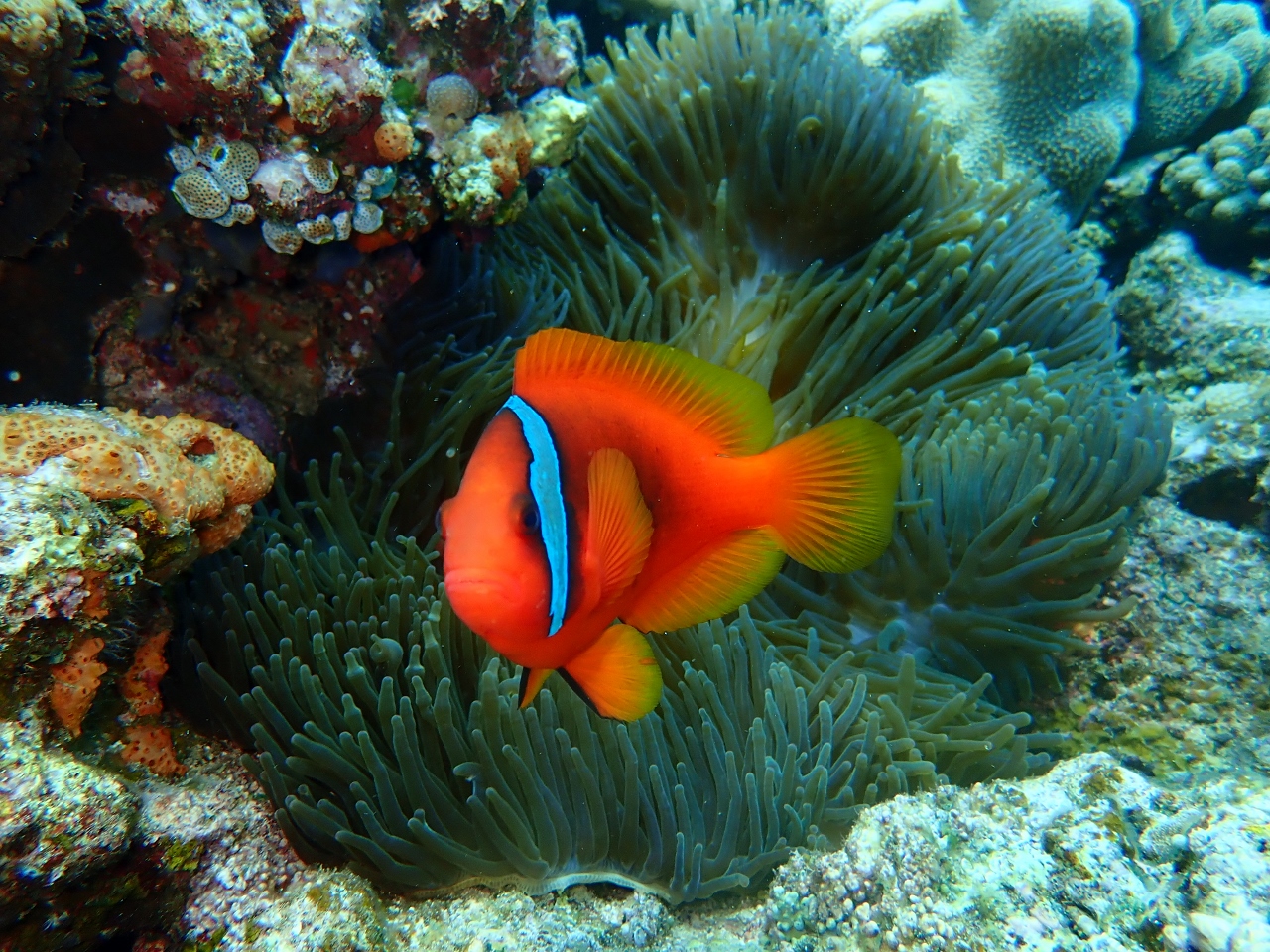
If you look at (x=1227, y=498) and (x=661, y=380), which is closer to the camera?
(x=661, y=380)

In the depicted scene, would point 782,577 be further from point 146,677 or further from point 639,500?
point 146,677

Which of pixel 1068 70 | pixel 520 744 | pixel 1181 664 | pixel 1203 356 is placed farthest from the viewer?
pixel 1068 70

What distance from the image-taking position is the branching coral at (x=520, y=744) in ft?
5.04

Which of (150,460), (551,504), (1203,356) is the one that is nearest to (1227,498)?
(1203,356)

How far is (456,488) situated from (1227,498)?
2.65m

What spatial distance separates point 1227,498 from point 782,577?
1.78 m

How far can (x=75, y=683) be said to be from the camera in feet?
4.08

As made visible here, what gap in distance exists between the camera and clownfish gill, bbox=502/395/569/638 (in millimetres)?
1026

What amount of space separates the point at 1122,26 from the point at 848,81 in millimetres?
2815

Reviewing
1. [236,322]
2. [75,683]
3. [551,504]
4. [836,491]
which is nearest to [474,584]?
[551,504]

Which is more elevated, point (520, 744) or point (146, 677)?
point (146, 677)

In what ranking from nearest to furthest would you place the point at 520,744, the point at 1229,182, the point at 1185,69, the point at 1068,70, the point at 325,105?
1. the point at 520,744
2. the point at 325,105
3. the point at 1229,182
4. the point at 1068,70
5. the point at 1185,69

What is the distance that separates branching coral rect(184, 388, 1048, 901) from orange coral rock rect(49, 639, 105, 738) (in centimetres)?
30

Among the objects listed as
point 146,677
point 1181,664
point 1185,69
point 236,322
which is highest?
point 1185,69
